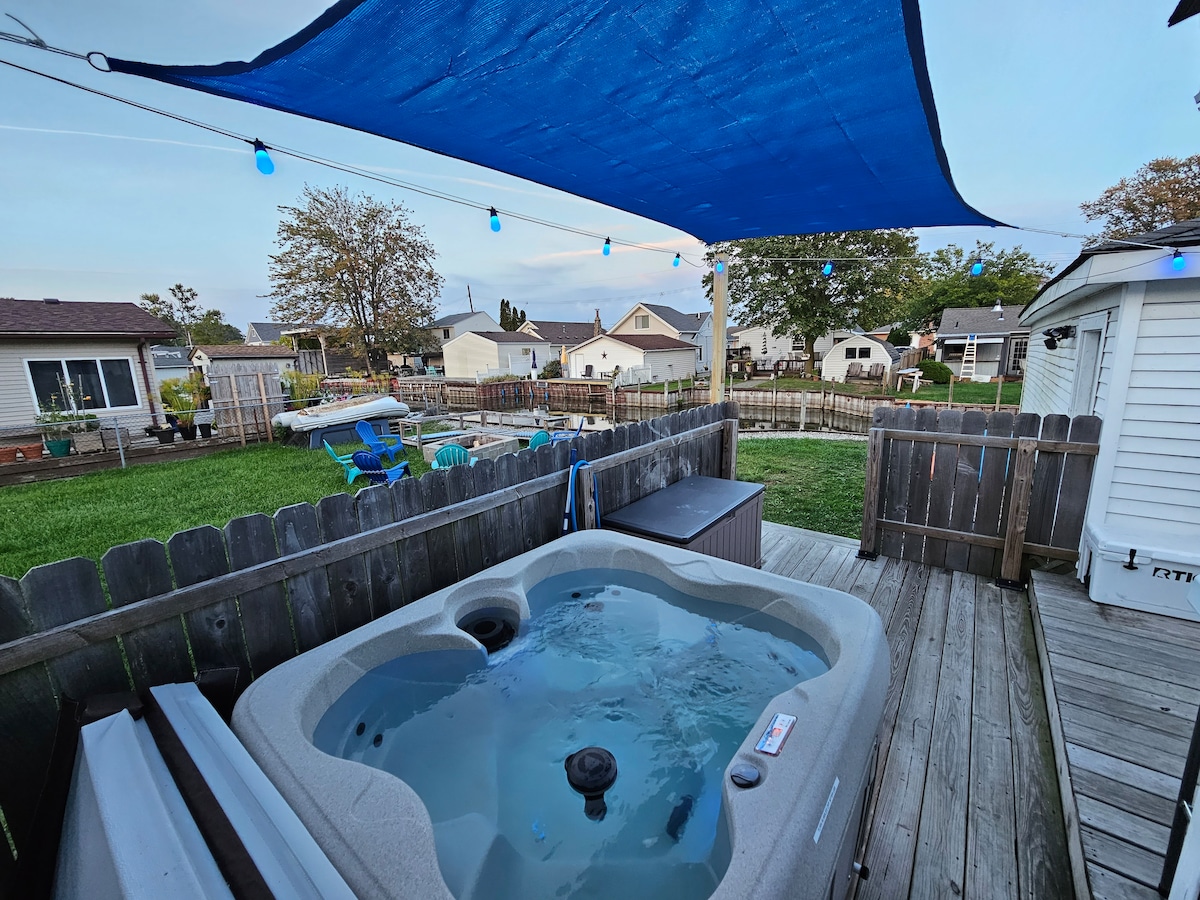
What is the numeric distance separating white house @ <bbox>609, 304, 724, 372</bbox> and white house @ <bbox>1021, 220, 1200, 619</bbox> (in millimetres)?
28650

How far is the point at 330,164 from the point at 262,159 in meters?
0.62

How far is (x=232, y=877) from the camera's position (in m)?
0.98

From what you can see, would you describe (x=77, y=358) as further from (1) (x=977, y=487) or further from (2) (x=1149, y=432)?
(2) (x=1149, y=432)

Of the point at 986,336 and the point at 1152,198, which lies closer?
the point at 1152,198

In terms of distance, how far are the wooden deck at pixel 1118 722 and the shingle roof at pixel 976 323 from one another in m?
23.8

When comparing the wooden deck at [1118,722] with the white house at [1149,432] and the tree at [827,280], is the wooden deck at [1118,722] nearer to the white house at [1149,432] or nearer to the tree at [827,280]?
the white house at [1149,432]

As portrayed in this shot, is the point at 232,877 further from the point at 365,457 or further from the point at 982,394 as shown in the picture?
the point at 982,394

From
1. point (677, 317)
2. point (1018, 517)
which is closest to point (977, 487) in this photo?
point (1018, 517)

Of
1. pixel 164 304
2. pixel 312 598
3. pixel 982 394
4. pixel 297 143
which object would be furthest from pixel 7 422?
pixel 164 304

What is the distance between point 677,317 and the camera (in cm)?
3484

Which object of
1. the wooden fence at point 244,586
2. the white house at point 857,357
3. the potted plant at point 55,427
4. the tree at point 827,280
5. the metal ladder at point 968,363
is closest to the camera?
the wooden fence at point 244,586

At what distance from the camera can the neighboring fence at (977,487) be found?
3393 mm

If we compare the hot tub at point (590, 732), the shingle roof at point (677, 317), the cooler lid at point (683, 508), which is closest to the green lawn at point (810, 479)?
the cooler lid at point (683, 508)

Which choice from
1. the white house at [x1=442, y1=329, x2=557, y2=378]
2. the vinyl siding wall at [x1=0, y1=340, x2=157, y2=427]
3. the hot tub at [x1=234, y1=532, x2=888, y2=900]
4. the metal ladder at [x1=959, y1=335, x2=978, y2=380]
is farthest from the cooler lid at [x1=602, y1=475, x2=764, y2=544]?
the white house at [x1=442, y1=329, x2=557, y2=378]
